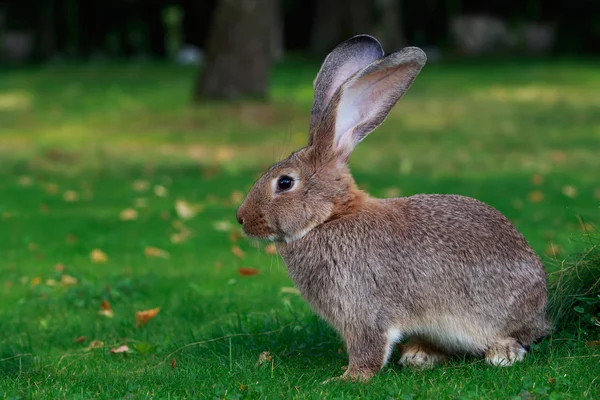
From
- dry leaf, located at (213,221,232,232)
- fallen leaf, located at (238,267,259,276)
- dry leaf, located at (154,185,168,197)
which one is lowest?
dry leaf, located at (154,185,168,197)

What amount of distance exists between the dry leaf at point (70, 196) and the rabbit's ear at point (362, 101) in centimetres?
753

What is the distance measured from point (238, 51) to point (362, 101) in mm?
14102

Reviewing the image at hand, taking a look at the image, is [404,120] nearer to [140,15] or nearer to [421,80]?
[421,80]

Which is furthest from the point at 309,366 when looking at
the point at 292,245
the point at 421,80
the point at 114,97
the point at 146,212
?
the point at 421,80

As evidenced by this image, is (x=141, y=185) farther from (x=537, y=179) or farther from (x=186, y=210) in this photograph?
(x=537, y=179)

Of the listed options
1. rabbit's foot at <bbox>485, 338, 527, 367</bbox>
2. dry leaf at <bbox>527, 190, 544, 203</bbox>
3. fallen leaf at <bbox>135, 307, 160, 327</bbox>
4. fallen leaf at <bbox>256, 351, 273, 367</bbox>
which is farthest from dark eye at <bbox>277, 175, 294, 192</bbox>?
dry leaf at <bbox>527, 190, 544, 203</bbox>

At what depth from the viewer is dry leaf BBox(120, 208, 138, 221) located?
11.0 metres

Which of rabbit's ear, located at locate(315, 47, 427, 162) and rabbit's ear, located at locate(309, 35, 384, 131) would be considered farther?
rabbit's ear, located at locate(309, 35, 384, 131)

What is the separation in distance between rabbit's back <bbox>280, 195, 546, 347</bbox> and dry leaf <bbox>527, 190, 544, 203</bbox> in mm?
6473

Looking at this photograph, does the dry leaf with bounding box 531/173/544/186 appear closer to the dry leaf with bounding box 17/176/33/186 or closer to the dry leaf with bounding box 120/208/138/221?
the dry leaf with bounding box 120/208/138/221

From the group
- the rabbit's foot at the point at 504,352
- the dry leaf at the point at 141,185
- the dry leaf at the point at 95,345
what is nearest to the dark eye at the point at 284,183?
the rabbit's foot at the point at 504,352

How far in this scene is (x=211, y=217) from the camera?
1107cm

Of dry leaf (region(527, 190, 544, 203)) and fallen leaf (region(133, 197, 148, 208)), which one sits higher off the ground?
dry leaf (region(527, 190, 544, 203))

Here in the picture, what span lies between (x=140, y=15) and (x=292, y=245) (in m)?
37.1
